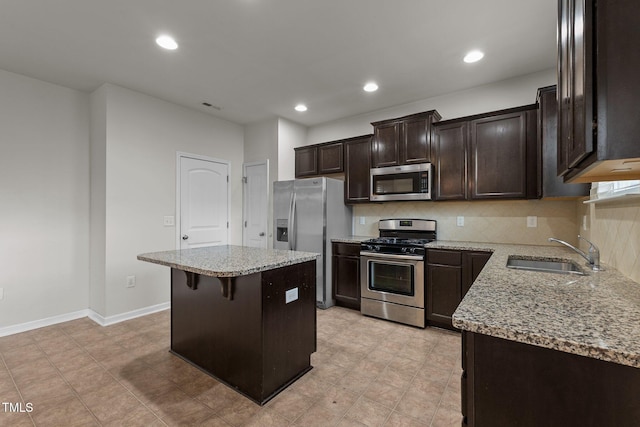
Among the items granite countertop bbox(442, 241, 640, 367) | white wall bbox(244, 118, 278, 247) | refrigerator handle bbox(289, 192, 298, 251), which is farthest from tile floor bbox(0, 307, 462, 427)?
white wall bbox(244, 118, 278, 247)

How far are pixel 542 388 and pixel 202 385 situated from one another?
2130 mm

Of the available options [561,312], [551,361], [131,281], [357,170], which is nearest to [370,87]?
[357,170]

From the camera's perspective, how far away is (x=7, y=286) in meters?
3.10

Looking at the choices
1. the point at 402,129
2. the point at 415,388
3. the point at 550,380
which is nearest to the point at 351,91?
the point at 402,129

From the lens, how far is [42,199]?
130 inches

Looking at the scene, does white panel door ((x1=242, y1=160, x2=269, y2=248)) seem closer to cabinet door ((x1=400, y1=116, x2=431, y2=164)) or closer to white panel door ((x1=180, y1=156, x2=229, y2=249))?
white panel door ((x1=180, y1=156, x2=229, y2=249))

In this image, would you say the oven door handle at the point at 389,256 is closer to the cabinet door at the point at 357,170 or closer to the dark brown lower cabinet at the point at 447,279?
the dark brown lower cabinet at the point at 447,279

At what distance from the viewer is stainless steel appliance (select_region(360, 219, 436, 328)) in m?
3.23

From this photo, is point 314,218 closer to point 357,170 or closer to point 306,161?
point 357,170

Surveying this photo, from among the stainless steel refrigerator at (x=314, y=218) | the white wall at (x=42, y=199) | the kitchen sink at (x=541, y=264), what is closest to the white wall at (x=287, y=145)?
the stainless steel refrigerator at (x=314, y=218)

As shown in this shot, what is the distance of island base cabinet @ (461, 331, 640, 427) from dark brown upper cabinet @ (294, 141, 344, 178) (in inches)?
139

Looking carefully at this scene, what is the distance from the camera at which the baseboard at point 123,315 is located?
133 inches

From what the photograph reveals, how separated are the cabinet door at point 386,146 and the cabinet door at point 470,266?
1.37 metres

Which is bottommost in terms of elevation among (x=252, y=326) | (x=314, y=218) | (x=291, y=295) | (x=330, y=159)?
(x=252, y=326)
